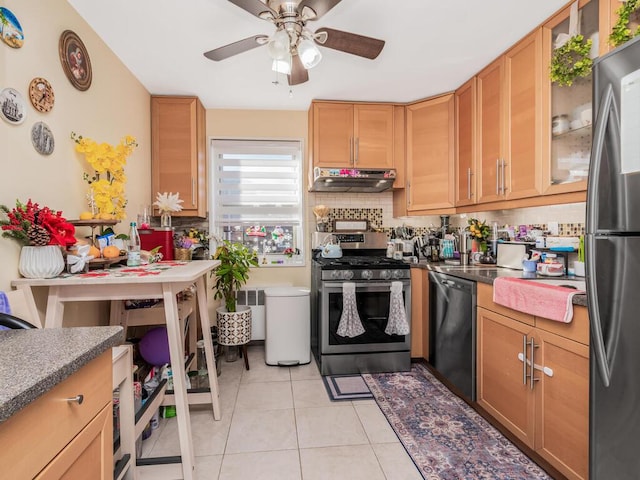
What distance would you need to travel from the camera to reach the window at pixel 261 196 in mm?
3572

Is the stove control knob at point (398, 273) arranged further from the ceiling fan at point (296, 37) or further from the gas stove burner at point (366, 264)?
the ceiling fan at point (296, 37)

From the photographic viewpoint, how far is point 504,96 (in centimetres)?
242

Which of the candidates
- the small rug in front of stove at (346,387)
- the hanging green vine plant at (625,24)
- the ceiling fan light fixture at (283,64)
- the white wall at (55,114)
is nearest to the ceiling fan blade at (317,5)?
the ceiling fan light fixture at (283,64)

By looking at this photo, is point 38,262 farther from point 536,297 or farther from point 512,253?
point 512,253

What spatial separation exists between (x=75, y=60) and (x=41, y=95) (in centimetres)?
42

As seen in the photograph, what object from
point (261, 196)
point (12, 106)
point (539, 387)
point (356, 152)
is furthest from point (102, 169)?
point (539, 387)

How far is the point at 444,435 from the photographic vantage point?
6.63ft

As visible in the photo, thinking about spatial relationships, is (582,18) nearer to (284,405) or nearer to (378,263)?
(378,263)

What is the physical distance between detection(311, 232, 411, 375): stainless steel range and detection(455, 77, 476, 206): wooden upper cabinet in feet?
2.67

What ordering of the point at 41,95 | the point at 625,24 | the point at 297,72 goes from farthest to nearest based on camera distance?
1. the point at 297,72
2. the point at 41,95
3. the point at 625,24

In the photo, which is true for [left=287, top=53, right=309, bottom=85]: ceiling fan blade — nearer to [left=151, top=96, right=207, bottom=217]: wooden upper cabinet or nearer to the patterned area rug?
[left=151, top=96, right=207, bottom=217]: wooden upper cabinet

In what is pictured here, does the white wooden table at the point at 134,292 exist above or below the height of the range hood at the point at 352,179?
below

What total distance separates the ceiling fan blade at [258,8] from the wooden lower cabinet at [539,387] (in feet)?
6.23

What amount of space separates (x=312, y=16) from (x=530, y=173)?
1.63 m
